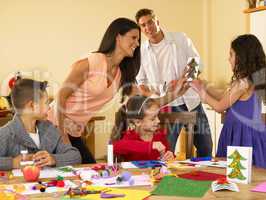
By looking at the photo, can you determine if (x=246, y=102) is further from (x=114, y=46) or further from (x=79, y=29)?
(x=79, y=29)

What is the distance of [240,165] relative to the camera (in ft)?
5.25

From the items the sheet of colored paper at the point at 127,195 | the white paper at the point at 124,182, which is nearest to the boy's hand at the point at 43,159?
the white paper at the point at 124,182

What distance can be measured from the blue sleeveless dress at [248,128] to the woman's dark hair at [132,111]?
48 centimetres

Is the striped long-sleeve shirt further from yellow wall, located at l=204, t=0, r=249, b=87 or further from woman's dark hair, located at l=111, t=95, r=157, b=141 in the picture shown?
yellow wall, located at l=204, t=0, r=249, b=87

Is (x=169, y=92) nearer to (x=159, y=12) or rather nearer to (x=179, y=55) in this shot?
(x=179, y=55)

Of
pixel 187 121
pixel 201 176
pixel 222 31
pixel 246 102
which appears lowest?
pixel 201 176

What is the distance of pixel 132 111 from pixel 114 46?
1.34 ft

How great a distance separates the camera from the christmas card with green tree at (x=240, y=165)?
1578 millimetres

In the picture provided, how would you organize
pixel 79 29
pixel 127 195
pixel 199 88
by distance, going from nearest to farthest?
1. pixel 127 195
2. pixel 199 88
3. pixel 79 29

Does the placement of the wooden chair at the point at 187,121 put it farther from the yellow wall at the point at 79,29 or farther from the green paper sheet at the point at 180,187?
the yellow wall at the point at 79,29

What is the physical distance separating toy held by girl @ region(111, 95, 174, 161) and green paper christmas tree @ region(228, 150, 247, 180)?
1.44 ft

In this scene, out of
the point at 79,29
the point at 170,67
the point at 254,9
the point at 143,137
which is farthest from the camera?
the point at 79,29

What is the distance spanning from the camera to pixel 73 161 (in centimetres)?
195

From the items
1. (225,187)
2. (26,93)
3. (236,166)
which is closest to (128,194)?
(225,187)
